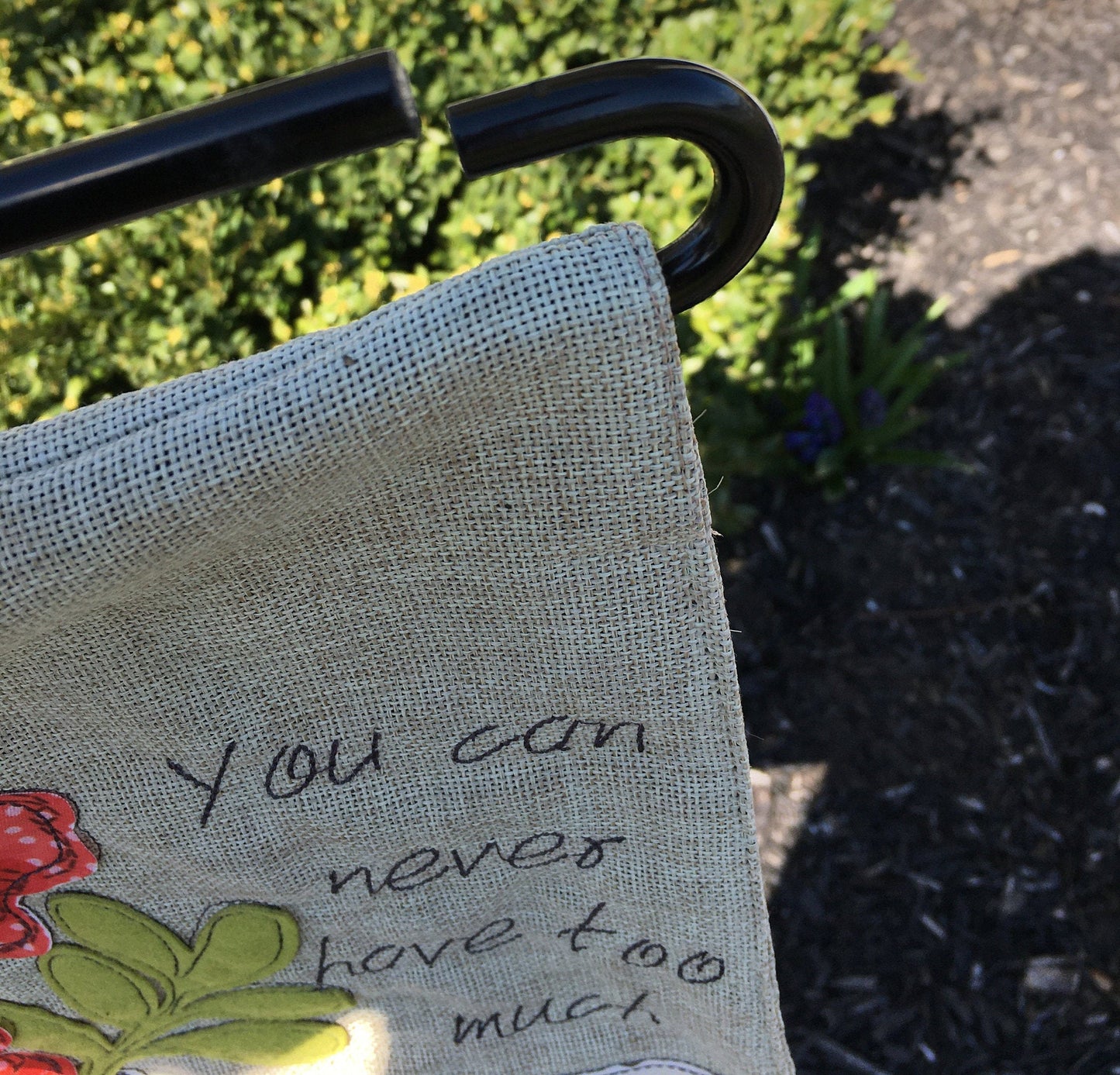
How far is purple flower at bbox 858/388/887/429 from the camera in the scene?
227 cm

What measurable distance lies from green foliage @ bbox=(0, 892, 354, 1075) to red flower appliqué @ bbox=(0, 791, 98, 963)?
0.08 ft

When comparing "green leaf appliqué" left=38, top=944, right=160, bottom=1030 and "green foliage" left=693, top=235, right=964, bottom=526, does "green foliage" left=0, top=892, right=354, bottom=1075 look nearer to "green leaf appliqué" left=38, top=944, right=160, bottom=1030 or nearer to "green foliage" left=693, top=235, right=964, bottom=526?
"green leaf appliqué" left=38, top=944, right=160, bottom=1030

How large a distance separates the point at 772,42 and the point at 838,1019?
6.61 ft

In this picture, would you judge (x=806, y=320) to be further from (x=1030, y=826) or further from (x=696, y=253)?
(x=696, y=253)

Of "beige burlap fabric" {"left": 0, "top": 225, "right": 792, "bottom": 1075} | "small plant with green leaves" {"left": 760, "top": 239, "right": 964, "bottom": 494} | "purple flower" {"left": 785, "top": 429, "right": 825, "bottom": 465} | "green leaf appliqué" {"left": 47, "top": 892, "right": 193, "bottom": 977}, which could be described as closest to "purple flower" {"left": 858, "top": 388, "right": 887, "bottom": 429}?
"small plant with green leaves" {"left": 760, "top": 239, "right": 964, "bottom": 494}

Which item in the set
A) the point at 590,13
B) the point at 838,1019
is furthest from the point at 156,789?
the point at 838,1019

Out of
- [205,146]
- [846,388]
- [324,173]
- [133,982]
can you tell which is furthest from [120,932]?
[846,388]

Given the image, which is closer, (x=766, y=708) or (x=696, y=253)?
(x=696, y=253)

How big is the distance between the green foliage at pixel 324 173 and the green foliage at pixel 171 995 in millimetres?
1089

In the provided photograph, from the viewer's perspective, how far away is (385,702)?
670 mm

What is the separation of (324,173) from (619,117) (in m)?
1.42

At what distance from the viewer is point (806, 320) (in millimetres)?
2414

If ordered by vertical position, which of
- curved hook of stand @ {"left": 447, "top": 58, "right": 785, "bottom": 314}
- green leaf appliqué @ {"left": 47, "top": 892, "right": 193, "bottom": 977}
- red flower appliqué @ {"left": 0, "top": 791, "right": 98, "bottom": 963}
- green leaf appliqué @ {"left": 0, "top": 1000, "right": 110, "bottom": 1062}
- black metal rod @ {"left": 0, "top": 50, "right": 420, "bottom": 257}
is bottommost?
green leaf appliqué @ {"left": 0, "top": 1000, "right": 110, "bottom": 1062}

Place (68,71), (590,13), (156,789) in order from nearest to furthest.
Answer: (156,789) → (68,71) → (590,13)
